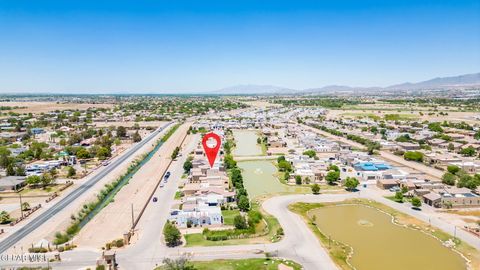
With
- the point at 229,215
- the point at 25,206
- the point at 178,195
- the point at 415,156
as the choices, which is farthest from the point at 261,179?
the point at 25,206

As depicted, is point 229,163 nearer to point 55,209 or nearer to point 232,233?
point 232,233

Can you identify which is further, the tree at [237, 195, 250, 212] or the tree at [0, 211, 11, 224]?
the tree at [237, 195, 250, 212]

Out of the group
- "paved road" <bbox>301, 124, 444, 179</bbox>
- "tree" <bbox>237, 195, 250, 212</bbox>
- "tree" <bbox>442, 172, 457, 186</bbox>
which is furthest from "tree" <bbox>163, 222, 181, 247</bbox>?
"paved road" <bbox>301, 124, 444, 179</bbox>

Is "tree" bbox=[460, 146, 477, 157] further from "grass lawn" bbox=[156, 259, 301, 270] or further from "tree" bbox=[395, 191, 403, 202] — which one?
"grass lawn" bbox=[156, 259, 301, 270]

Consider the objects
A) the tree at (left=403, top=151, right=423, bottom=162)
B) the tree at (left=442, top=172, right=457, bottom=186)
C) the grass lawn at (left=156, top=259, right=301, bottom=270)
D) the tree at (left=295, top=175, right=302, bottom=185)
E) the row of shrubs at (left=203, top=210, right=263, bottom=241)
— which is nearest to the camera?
the grass lawn at (left=156, top=259, right=301, bottom=270)

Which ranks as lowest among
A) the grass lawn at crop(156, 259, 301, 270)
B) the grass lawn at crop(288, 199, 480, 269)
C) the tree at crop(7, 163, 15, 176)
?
the grass lawn at crop(288, 199, 480, 269)

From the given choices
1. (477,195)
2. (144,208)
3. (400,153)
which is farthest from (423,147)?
(144,208)
